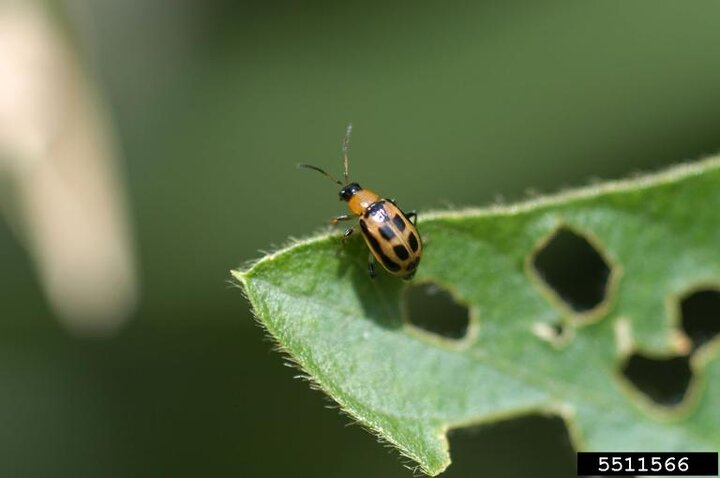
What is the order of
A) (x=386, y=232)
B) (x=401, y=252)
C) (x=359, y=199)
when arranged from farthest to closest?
(x=359, y=199), (x=386, y=232), (x=401, y=252)

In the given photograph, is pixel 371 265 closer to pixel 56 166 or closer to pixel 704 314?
pixel 704 314

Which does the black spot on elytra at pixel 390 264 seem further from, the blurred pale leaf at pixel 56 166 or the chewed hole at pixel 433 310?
the blurred pale leaf at pixel 56 166

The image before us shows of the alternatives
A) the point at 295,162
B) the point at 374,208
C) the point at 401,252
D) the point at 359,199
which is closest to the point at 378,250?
the point at 401,252

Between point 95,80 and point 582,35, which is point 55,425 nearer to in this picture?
point 95,80

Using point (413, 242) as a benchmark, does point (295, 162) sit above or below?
above

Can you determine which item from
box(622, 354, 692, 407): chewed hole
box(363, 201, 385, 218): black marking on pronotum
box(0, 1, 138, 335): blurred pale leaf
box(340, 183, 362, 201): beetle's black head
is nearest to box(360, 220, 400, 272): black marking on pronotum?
box(363, 201, 385, 218): black marking on pronotum

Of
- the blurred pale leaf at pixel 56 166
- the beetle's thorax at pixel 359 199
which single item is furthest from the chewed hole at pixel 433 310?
the blurred pale leaf at pixel 56 166
